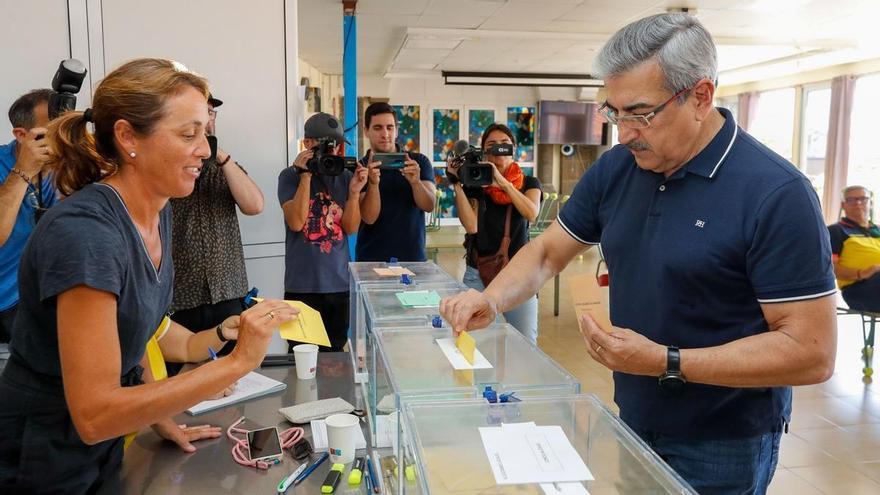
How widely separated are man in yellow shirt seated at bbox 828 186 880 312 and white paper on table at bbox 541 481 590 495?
4.37m

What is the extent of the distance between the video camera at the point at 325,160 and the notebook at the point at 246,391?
1.16 meters

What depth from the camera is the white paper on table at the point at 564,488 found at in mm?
809

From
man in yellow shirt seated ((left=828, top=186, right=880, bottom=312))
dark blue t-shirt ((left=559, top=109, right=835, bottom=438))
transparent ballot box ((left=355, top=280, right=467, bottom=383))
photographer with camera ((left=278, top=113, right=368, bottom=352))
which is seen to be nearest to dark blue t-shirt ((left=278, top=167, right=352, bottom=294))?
photographer with camera ((left=278, top=113, right=368, bottom=352))

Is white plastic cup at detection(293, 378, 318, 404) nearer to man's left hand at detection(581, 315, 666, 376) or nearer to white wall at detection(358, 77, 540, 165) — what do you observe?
man's left hand at detection(581, 315, 666, 376)

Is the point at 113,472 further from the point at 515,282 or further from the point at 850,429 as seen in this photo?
the point at 850,429

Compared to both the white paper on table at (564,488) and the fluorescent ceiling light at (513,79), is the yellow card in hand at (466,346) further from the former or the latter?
the fluorescent ceiling light at (513,79)

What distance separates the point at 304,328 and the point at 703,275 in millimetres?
824

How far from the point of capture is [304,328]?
131 centimetres

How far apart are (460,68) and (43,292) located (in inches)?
385

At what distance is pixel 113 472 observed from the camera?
129 centimetres

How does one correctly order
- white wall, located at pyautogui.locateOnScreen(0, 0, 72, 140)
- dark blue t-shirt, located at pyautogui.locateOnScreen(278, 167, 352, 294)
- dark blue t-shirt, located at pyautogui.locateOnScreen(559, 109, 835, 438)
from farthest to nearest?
dark blue t-shirt, located at pyautogui.locateOnScreen(278, 167, 352, 294) < white wall, located at pyautogui.locateOnScreen(0, 0, 72, 140) < dark blue t-shirt, located at pyautogui.locateOnScreen(559, 109, 835, 438)

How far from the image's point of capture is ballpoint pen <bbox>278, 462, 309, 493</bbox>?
4.04ft

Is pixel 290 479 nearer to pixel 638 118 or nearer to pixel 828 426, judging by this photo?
pixel 638 118

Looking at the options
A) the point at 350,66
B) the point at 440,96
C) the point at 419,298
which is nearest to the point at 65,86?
the point at 419,298
